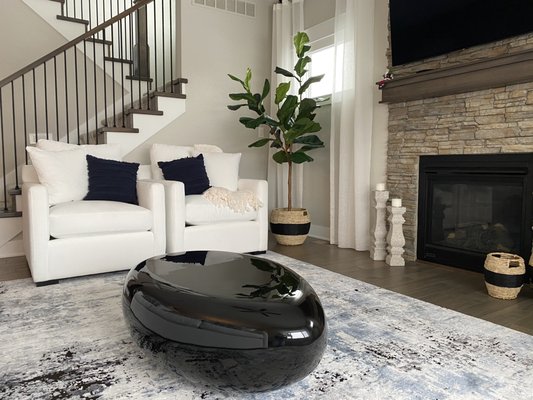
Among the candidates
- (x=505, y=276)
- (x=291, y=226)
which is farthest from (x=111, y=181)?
(x=505, y=276)

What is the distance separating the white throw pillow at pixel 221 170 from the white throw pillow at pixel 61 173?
1.04 meters

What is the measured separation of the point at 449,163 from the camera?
10.0 feet

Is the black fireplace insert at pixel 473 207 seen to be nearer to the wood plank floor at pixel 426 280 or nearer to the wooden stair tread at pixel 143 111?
the wood plank floor at pixel 426 280

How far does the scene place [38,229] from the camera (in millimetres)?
2459

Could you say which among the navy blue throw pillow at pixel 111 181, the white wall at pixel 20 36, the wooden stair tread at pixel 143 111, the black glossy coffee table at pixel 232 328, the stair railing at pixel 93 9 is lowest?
the black glossy coffee table at pixel 232 328

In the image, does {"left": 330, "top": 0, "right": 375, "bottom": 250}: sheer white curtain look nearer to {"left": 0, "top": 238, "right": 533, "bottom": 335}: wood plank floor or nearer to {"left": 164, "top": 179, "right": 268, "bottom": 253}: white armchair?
{"left": 0, "top": 238, "right": 533, "bottom": 335}: wood plank floor

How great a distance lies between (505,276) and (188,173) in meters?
2.40

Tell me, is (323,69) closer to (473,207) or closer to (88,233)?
(473,207)

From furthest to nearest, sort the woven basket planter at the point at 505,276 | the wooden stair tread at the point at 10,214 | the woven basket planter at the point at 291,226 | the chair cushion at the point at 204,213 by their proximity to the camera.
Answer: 1. the woven basket planter at the point at 291,226
2. the wooden stair tread at the point at 10,214
3. the chair cushion at the point at 204,213
4. the woven basket planter at the point at 505,276

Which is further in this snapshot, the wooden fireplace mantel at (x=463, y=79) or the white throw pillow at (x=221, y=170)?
the white throw pillow at (x=221, y=170)

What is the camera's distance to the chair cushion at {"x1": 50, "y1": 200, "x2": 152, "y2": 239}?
8.34 ft

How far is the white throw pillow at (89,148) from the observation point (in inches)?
123

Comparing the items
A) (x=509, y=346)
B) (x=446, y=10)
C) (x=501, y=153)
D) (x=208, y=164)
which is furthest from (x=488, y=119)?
(x=208, y=164)

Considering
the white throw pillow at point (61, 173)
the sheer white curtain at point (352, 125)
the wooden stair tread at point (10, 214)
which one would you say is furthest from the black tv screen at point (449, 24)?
the wooden stair tread at point (10, 214)
